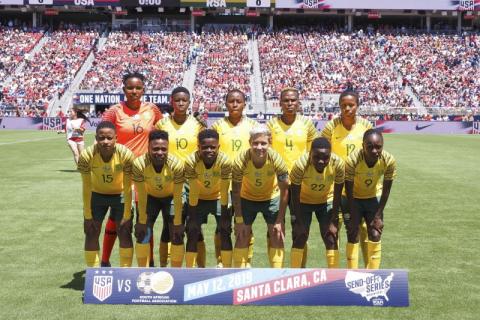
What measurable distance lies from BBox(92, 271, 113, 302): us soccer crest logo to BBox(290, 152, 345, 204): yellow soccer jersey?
2.15 meters

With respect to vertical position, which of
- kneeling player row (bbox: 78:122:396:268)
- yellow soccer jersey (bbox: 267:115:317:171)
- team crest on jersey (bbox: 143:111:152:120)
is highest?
team crest on jersey (bbox: 143:111:152:120)

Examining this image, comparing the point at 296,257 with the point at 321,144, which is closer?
the point at 321,144

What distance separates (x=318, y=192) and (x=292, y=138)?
1055 mm

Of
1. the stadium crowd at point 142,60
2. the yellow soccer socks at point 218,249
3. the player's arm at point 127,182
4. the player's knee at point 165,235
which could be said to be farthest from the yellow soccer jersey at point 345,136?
the stadium crowd at point 142,60

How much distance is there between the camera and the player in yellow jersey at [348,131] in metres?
6.75

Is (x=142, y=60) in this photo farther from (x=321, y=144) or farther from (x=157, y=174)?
(x=321, y=144)

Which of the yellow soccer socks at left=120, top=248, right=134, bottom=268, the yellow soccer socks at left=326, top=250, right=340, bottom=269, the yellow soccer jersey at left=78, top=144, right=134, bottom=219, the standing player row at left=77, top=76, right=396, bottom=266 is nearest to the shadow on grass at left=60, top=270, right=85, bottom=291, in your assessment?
the yellow soccer socks at left=120, top=248, right=134, bottom=268

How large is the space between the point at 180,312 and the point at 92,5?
53.0 m

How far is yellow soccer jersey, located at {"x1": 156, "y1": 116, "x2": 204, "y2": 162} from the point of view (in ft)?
22.0

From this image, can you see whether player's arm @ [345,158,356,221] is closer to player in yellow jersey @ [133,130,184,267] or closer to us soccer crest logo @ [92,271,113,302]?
player in yellow jersey @ [133,130,184,267]

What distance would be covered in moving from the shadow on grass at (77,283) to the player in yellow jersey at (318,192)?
7.70 ft

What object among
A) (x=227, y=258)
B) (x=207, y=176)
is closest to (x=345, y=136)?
(x=207, y=176)

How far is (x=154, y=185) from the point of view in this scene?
20.1ft

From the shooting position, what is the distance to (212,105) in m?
40.9
